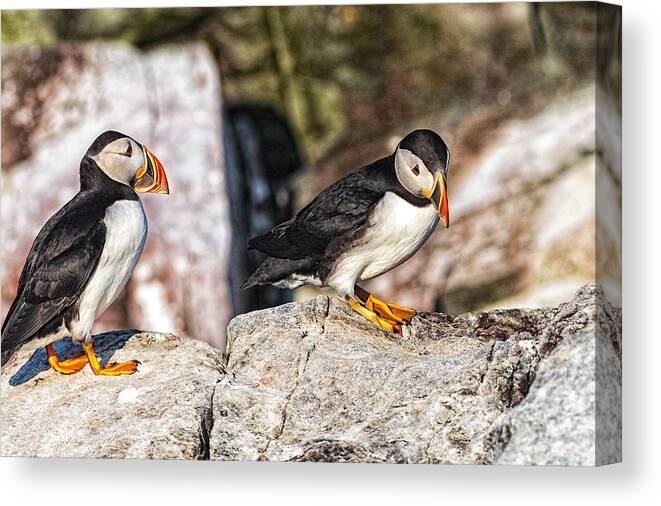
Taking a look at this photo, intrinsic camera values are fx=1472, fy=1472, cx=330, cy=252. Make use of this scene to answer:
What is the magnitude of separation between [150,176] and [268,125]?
0.86 meters

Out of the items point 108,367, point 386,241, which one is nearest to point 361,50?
point 386,241

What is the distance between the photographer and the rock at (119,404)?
9.02 metres

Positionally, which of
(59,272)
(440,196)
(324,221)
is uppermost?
(440,196)

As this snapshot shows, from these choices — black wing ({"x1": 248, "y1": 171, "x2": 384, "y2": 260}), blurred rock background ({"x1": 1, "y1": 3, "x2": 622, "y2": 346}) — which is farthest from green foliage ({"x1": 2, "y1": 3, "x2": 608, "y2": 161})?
black wing ({"x1": 248, "y1": 171, "x2": 384, "y2": 260})

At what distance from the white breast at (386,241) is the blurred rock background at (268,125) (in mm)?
311

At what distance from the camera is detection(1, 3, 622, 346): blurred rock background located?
363 inches

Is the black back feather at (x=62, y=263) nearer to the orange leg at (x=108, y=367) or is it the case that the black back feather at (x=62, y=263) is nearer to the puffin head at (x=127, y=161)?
the puffin head at (x=127, y=161)

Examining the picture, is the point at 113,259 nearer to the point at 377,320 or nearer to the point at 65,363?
the point at 65,363

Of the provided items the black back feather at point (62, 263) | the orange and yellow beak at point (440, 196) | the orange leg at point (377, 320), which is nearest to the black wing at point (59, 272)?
the black back feather at point (62, 263)

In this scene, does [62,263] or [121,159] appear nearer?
[62,263]

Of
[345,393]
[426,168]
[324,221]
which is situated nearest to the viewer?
[345,393]

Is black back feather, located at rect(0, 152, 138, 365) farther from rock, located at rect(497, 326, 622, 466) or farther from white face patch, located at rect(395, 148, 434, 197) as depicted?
rock, located at rect(497, 326, 622, 466)

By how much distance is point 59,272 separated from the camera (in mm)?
9133

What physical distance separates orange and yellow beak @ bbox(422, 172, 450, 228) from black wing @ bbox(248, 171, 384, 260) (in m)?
0.32
